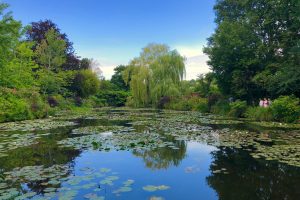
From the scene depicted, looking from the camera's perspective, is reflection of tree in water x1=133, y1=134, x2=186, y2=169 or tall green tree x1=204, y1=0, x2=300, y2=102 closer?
reflection of tree in water x1=133, y1=134, x2=186, y2=169

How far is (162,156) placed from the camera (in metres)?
7.50

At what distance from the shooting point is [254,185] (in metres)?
5.15

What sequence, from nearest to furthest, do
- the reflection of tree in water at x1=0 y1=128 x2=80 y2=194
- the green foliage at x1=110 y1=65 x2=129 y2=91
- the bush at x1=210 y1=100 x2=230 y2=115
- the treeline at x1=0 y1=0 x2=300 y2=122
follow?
the reflection of tree in water at x1=0 y1=128 x2=80 y2=194
the treeline at x1=0 y1=0 x2=300 y2=122
the bush at x1=210 y1=100 x2=230 y2=115
the green foliage at x1=110 y1=65 x2=129 y2=91

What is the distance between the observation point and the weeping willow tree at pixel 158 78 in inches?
1264

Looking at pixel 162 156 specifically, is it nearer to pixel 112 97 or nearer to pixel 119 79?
pixel 112 97

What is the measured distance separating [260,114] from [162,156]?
12.3m

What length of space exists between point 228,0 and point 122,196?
81.2 feet

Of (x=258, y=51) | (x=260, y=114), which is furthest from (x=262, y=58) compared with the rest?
(x=260, y=114)

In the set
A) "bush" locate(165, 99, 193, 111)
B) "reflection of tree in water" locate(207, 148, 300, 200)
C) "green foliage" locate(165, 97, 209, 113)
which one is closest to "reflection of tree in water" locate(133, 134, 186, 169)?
"reflection of tree in water" locate(207, 148, 300, 200)

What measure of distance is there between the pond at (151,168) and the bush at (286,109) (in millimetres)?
6359

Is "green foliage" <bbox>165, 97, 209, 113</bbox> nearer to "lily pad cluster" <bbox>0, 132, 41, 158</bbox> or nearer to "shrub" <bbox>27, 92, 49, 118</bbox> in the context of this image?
"shrub" <bbox>27, 92, 49, 118</bbox>

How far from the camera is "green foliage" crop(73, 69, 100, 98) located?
3444 cm

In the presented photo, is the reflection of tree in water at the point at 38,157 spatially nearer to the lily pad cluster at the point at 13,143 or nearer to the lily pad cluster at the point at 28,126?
the lily pad cluster at the point at 13,143

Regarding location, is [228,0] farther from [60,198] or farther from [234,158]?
[60,198]
